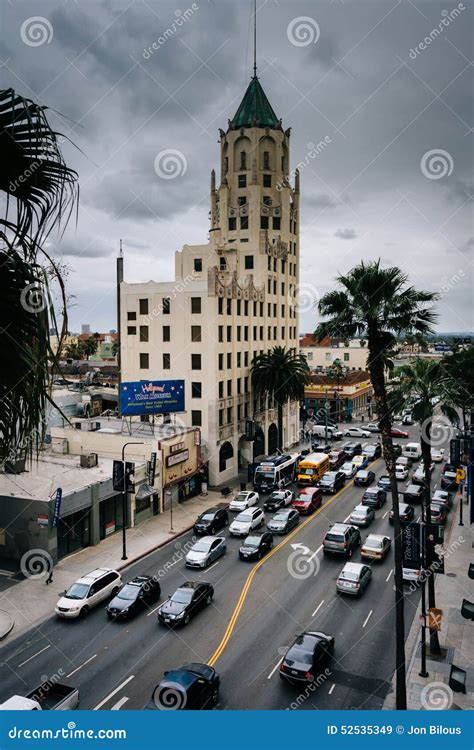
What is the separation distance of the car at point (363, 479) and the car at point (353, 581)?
20902 millimetres

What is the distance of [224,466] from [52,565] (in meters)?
23.2

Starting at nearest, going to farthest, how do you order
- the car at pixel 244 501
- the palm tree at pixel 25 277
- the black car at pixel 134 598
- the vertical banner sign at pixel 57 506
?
the palm tree at pixel 25 277 < the black car at pixel 134 598 < the vertical banner sign at pixel 57 506 < the car at pixel 244 501

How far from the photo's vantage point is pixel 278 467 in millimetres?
46188

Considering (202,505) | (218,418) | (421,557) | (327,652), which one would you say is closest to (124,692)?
(327,652)

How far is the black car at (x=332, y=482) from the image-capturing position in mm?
45875

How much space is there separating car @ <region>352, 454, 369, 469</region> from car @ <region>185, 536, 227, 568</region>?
24696mm

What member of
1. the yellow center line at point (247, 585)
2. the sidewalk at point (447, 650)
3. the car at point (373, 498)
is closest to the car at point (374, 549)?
the sidewalk at point (447, 650)

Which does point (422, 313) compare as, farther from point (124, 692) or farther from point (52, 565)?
point (52, 565)

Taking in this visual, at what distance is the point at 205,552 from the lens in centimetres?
3041

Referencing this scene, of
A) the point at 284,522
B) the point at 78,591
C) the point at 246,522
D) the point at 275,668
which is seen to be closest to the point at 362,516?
the point at 284,522

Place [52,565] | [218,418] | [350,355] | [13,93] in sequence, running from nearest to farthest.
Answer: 1. [13,93]
2. [52,565]
3. [218,418]
4. [350,355]

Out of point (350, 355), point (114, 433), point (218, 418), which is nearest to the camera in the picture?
point (114, 433)

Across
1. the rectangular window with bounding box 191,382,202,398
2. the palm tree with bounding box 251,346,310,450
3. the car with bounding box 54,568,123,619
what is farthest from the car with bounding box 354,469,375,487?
the car with bounding box 54,568,123,619

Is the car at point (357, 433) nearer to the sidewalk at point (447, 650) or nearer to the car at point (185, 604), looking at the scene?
the sidewalk at point (447, 650)
